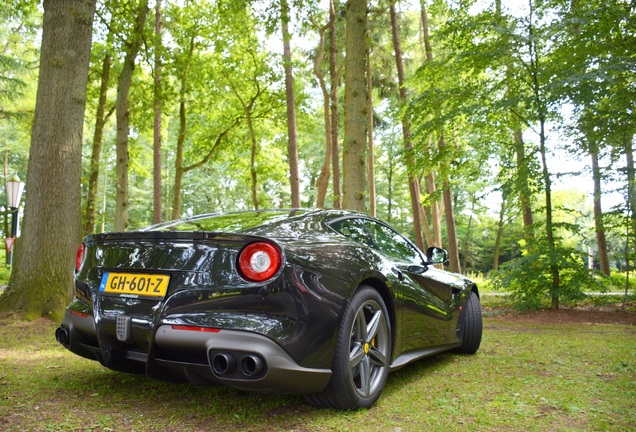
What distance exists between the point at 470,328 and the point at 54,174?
5.11 m

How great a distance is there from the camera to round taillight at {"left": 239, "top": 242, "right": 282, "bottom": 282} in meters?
2.74

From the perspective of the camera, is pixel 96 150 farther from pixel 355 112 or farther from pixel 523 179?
Result: pixel 523 179

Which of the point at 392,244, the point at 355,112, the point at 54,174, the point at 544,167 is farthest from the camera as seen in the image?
the point at 544,167

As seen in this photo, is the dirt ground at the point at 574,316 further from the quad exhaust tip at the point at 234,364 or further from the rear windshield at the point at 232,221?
the quad exhaust tip at the point at 234,364

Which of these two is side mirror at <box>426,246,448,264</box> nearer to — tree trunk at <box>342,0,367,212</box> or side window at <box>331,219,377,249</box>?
side window at <box>331,219,377,249</box>

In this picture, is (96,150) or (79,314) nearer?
(79,314)

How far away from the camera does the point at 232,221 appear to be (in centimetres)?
342

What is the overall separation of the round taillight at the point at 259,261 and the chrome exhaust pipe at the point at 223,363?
406 millimetres

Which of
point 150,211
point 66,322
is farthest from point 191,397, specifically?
point 150,211

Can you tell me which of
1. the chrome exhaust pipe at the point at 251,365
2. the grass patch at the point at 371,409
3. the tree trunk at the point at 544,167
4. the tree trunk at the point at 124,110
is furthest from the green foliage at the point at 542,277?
the tree trunk at the point at 124,110

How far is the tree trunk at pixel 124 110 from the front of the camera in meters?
12.1

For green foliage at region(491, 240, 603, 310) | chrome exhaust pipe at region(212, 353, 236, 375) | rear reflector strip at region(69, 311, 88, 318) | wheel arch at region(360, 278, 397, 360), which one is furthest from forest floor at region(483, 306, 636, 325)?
rear reflector strip at region(69, 311, 88, 318)

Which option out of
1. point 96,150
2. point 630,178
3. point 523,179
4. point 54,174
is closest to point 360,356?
point 54,174

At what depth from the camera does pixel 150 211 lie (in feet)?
132
